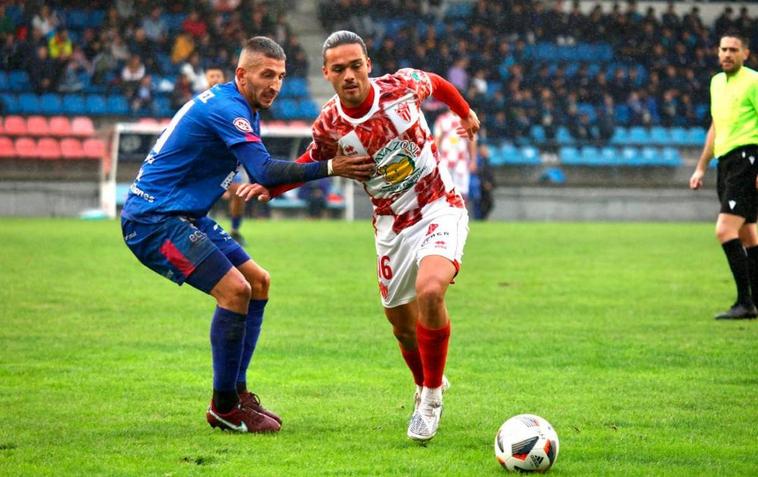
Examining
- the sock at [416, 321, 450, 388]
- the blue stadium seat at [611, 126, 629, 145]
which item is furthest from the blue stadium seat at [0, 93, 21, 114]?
the sock at [416, 321, 450, 388]

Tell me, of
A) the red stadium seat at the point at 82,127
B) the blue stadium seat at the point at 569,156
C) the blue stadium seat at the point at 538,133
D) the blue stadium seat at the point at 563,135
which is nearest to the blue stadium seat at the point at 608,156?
the blue stadium seat at the point at 569,156

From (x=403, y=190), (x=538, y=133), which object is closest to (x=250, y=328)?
(x=403, y=190)

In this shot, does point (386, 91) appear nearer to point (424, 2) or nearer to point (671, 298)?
point (671, 298)

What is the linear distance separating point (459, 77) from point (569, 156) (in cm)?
A: 378

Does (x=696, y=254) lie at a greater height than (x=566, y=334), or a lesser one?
lesser

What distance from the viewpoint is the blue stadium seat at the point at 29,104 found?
3006cm

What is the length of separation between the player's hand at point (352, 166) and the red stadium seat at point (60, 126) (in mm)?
24696

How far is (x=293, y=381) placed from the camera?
795 centimetres

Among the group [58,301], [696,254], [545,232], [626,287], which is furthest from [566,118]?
[58,301]

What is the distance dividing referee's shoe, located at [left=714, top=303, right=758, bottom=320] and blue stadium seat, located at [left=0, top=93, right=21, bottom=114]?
2267cm

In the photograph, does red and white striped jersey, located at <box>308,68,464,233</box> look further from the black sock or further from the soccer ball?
the soccer ball

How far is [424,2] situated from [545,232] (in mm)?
14519

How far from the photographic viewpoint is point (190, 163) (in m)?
6.51

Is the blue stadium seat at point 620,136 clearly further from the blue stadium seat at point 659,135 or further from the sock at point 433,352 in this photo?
the sock at point 433,352
